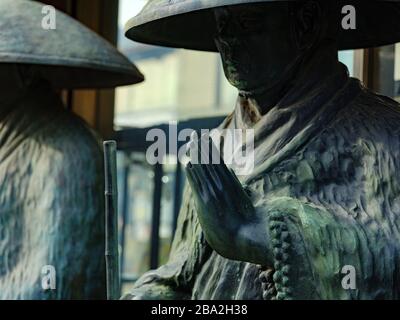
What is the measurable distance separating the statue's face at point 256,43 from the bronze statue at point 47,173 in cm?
104

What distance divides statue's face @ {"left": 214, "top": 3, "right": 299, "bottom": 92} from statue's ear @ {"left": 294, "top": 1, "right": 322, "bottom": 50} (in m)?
0.02

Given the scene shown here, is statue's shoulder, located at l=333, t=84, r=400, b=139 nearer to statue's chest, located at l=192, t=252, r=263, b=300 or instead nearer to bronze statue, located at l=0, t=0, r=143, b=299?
statue's chest, located at l=192, t=252, r=263, b=300

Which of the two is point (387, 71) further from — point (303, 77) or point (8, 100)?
point (303, 77)

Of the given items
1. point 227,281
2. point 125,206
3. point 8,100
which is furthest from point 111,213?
point 125,206

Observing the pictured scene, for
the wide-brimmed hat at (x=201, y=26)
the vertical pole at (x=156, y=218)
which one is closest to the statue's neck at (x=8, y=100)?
the wide-brimmed hat at (x=201, y=26)

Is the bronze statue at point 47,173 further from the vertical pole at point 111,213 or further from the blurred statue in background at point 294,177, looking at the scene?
the vertical pole at point 111,213

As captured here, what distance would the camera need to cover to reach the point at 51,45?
402cm

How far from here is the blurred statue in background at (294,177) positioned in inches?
112

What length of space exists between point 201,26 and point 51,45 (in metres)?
0.75

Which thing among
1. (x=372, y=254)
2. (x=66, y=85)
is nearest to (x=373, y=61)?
(x=66, y=85)

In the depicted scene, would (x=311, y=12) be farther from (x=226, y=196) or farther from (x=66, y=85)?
(x=66, y=85)

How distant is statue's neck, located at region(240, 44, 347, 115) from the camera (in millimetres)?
3088

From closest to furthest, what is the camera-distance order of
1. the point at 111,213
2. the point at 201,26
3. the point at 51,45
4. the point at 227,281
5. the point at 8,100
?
1. the point at 111,213
2. the point at 227,281
3. the point at 201,26
4. the point at 51,45
5. the point at 8,100

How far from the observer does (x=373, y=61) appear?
14.7 feet
